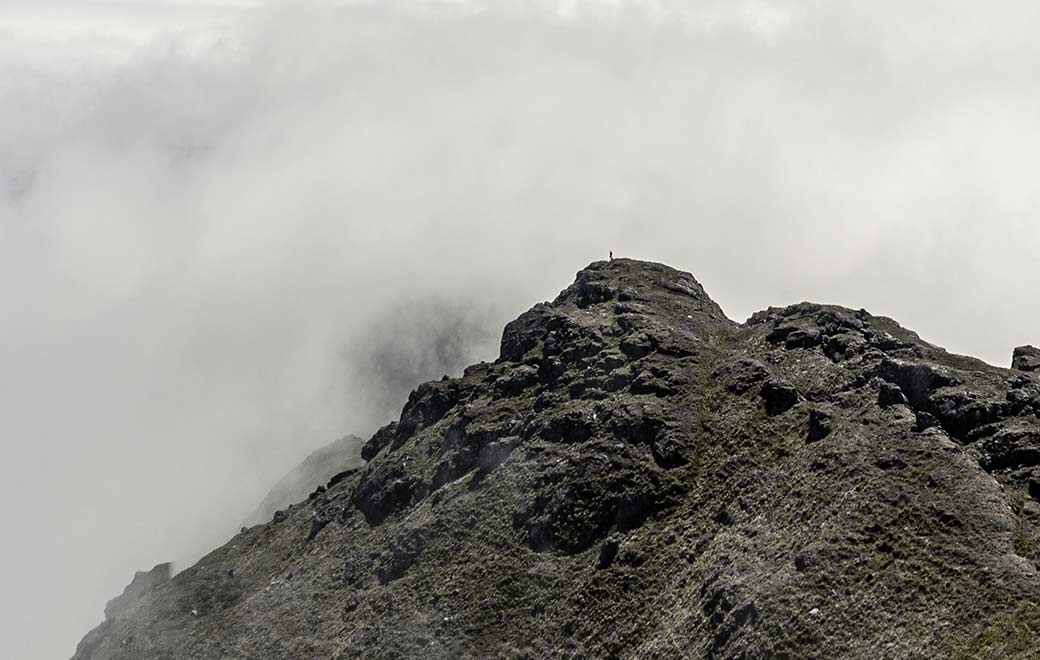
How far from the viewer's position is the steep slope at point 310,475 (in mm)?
174500

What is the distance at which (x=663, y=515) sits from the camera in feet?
280

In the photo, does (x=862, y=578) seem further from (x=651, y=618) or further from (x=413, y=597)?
(x=413, y=597)

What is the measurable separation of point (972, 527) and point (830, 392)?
78.3 ft

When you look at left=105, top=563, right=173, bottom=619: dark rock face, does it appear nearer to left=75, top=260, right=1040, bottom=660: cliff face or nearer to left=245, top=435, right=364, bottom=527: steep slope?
left=75, top=260, right=1040, bottom=660: cliff face

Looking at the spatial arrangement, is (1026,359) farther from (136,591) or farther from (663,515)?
(136,591)

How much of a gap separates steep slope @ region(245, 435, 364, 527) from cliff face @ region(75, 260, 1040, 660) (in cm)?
5057

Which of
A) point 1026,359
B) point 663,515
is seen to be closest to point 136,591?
point 663,515

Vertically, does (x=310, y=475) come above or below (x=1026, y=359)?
above

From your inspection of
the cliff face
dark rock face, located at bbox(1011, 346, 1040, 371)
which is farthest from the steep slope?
dark rock face, located at bbox(1011, 346, 1040, 371)

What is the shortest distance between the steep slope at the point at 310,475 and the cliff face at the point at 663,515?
5057cm

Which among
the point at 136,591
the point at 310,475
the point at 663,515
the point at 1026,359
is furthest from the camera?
the point at 310,475

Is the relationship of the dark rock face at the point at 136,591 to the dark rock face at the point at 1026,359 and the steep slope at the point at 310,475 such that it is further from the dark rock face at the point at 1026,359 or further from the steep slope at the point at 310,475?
the dark rock face at the point at 1026,359

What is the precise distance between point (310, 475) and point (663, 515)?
11140 centimetres

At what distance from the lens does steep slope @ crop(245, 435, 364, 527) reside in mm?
174500
